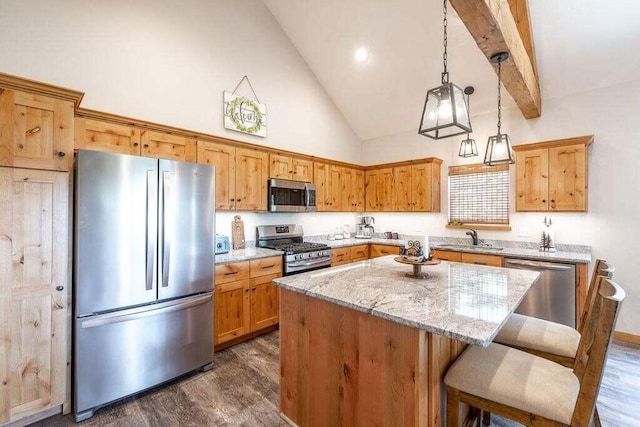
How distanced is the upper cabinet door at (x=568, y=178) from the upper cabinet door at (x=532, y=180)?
58 millimetres

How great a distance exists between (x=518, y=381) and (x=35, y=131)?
3224 mm

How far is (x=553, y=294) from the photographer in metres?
3.23

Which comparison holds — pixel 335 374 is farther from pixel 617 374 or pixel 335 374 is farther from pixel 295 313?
pixel 617 374

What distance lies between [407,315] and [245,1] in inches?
179

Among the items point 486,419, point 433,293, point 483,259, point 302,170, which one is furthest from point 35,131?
point 483,259

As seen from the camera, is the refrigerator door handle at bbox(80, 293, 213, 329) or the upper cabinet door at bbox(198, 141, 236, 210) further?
A: the upper cabinet door at bbox(198, 141, 236, 210)

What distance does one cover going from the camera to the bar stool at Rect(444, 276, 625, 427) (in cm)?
117

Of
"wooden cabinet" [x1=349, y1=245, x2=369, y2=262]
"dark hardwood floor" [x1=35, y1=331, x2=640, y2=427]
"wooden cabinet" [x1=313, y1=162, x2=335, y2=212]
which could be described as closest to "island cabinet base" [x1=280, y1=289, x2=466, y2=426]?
"dark hardwood floor" [x1=35, y1=331, x2=640, y2=427]

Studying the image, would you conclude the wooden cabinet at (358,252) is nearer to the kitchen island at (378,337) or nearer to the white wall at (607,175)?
the white wall at (607,175)

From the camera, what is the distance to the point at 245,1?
157 inches

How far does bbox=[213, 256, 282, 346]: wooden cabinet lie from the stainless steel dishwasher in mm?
2963

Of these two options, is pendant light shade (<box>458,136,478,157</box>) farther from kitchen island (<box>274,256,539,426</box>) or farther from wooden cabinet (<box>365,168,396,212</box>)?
kitchen island (<box>274,256,539,426</box>)

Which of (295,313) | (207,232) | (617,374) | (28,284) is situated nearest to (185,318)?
(207,232)

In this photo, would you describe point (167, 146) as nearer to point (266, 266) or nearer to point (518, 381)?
point (266, 266)
